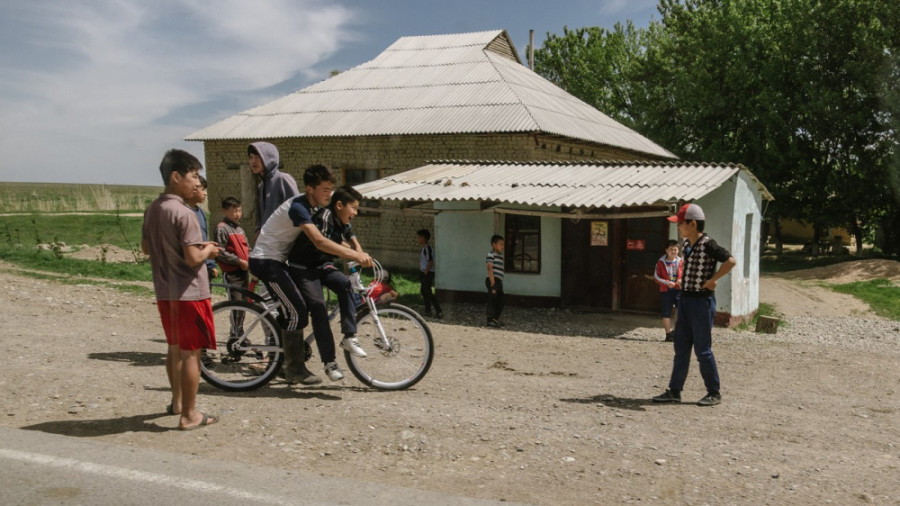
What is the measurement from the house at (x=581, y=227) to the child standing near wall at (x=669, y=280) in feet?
4.41

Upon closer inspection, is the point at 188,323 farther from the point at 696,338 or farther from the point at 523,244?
the point at 523,244

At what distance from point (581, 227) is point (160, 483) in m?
10.6

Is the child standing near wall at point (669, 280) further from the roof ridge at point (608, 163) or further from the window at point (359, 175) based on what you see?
the window at point (359, 175)

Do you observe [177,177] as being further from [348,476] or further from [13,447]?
[348,476]

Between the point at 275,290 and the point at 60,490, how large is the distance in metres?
2.18

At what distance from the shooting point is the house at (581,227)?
12.0 metres

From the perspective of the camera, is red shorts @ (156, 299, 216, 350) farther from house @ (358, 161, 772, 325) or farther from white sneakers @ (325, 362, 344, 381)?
house @ (358, 161, 772, 325)

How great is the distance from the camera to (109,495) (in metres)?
3.48

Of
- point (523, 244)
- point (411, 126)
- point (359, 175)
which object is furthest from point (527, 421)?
point (359, 175)

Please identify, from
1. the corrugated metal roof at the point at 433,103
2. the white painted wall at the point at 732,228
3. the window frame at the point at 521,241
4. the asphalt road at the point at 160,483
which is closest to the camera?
the asphalt road at the point at 160,483

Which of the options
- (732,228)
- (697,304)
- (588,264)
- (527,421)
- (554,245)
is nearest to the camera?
(527,421)

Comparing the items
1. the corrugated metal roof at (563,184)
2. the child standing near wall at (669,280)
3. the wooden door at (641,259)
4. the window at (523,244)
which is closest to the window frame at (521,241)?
the window at (523,244)

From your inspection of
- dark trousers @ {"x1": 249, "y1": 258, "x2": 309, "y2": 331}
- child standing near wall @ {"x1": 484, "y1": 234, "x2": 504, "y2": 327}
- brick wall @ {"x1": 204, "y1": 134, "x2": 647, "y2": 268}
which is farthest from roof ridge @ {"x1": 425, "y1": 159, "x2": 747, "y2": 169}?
dark trousers @ {"x1": 249, "y1": 258, "x2": 309, "y2": 331}

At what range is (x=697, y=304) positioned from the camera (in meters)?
5.79
